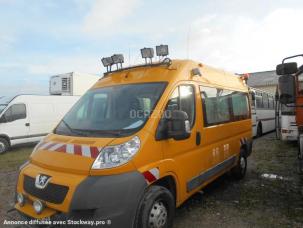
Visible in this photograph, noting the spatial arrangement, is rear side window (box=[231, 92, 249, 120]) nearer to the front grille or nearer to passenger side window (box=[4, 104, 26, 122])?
the front grille

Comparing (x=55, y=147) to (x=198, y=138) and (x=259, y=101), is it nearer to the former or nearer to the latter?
(x=198, y=138)

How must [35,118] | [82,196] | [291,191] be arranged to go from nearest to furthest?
[82,196]
[291,191]
[35,118]

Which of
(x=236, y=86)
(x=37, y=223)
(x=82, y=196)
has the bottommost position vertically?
(x=37, y=223)

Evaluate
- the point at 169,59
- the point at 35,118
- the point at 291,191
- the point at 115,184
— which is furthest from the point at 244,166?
the point at 35,118

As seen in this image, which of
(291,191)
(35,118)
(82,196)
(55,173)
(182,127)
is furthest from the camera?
(35,118)

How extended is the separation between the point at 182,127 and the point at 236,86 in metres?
3.98

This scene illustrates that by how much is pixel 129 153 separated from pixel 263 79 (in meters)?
48.8

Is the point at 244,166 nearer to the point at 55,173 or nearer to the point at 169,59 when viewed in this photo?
the point at 169,59

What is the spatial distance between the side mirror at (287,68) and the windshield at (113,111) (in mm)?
1805

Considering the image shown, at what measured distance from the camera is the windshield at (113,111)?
13.6ft

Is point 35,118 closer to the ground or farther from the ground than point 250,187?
farther from the ground

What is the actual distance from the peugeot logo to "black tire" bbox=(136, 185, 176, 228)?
45.2 inches

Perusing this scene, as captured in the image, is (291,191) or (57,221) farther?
(291,191)

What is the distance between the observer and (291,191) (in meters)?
6.53
